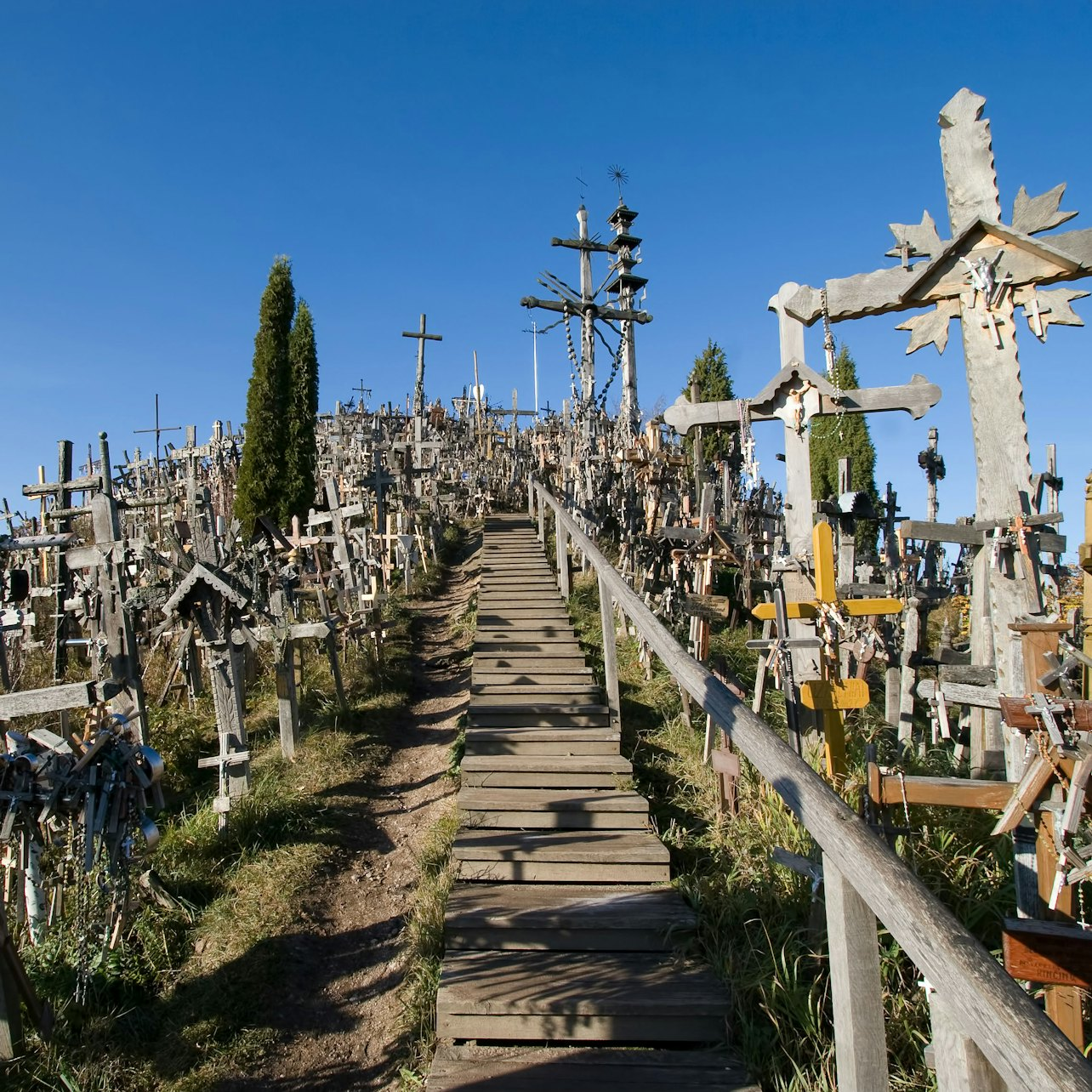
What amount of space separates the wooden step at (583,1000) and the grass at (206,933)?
816 mm

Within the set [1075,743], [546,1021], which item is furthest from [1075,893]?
[546,1021]

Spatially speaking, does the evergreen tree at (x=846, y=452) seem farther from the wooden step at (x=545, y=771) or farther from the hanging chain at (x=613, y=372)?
the wooden step at (x=545, y=771)

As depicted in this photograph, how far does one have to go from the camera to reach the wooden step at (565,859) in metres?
4.64

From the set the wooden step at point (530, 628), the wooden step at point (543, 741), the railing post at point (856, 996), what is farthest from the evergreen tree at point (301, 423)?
the railing post at point (856, 996)

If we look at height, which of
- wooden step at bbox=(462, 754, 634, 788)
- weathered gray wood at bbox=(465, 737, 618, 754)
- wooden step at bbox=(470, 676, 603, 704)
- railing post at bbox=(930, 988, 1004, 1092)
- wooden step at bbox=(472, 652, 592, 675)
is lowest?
wooden step at bbox=(462, 754, 634, 788)

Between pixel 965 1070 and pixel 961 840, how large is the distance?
288cm

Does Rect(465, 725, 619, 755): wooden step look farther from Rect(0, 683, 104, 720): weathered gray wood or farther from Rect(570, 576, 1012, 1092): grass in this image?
Rect(0, 683, 104, 720): weathered gray wood

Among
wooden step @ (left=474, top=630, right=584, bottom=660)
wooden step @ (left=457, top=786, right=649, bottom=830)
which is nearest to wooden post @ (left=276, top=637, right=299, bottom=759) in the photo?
wooden step @ (left=474, top=630, right=584, bottom=660)

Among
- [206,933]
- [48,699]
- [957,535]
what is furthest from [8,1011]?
[957,535]

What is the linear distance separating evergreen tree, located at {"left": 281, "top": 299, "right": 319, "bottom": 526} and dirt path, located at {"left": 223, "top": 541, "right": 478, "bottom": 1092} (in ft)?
38.6

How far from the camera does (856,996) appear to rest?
220 centimetres

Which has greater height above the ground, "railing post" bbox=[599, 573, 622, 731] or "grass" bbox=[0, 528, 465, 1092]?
"railing post" bbox=[599, 573, 622, 731]

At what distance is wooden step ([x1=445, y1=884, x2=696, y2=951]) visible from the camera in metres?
4.06

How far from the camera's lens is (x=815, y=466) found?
24.9 metres
